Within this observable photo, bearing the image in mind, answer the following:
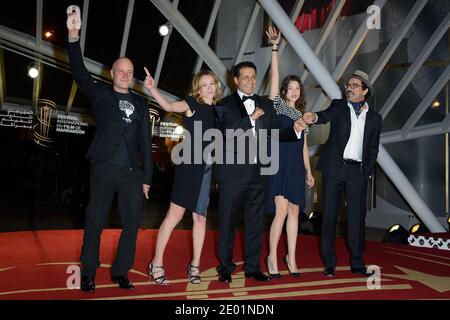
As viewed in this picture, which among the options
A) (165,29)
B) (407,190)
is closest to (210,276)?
(407,190)

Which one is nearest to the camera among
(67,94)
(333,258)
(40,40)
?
(333,258)

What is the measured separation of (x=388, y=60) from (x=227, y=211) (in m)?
7.41

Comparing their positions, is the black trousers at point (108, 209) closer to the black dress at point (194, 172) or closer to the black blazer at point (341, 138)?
the black dress at point (194, 172)

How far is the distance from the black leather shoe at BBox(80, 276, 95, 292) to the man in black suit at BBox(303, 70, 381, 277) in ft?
6.98

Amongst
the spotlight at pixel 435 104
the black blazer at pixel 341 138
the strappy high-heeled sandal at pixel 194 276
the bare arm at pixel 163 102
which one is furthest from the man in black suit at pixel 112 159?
the spotlight at pixel 435 104

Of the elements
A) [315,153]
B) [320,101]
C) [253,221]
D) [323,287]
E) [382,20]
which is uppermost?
[382,20]

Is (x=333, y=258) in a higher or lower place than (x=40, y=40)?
lower

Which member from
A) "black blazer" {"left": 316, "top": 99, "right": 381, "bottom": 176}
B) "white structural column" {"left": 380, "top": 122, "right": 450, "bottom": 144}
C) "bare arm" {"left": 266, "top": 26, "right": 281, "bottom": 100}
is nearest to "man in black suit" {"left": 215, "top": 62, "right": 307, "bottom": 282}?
"bare arm" {"left": 266, "top": 26, "right": 281, "bottom": 100}

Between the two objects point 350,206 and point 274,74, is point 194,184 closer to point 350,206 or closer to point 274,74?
point 274,74

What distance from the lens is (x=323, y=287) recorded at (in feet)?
12.6

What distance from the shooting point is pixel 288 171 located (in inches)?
172
